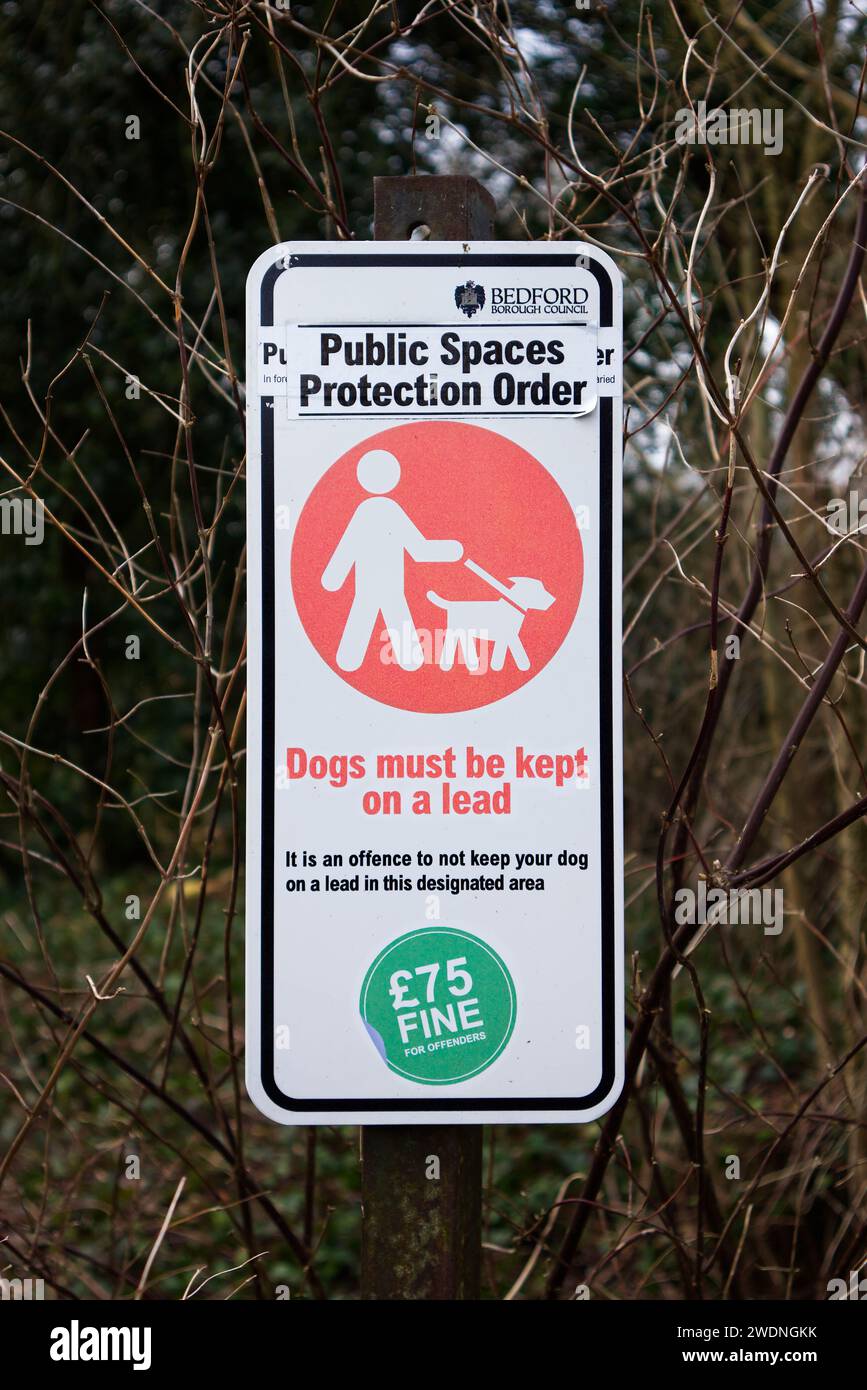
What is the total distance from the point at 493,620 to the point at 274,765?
331 millimetres

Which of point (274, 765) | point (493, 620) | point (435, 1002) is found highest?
point (493, 620)

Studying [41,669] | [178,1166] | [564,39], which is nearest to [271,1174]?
[178,1166]

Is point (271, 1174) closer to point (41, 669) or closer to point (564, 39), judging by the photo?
point (41, 669)

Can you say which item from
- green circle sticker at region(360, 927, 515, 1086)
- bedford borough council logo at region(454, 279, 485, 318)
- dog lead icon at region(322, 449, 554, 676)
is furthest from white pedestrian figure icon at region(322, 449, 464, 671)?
green circle sticker at region(360, 927, 515, 1086)

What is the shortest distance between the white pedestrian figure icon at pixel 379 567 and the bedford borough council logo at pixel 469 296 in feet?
0.81

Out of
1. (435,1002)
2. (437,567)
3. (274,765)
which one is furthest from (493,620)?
(435,1002)

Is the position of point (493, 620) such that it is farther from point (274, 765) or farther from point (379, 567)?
point (274, 765)

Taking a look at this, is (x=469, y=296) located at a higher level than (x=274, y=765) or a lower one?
higher

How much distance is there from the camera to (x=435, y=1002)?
58.9 inches

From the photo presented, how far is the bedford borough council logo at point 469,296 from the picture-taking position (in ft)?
5.06

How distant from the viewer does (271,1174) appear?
4594 millimetres

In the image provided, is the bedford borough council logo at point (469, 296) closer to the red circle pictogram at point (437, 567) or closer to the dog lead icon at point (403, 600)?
the red circle pictogram at point (437, 567)

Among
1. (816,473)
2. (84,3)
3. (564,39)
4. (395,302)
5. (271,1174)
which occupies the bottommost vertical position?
(271,1174)
